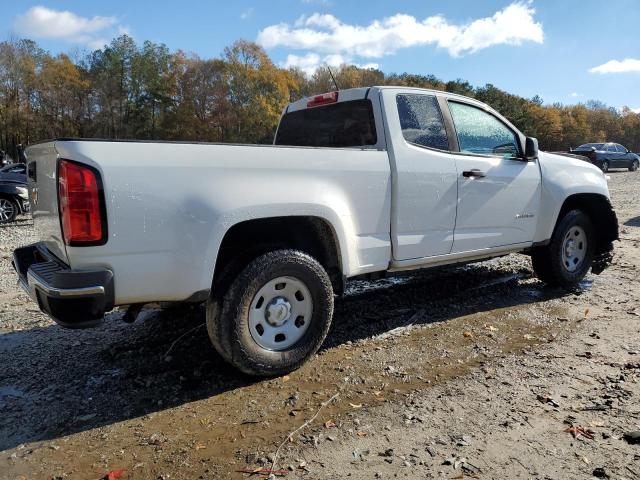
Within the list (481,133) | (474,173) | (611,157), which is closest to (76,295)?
(474,173)

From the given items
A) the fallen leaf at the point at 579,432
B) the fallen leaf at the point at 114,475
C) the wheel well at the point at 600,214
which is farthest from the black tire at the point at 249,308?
the wheel well at the point at 600,214

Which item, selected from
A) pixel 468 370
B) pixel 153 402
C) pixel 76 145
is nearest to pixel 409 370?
pixel 468 370

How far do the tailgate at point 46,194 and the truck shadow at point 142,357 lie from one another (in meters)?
0.96

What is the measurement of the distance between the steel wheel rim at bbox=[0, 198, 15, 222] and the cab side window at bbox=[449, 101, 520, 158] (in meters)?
11.0

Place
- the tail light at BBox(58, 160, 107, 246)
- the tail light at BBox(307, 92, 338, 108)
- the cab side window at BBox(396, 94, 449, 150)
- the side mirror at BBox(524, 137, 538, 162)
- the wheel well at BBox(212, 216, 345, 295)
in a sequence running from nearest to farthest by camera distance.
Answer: the tail light at BBox(58, 160, 107, 246) → the wheel well at BBox(212, 216, 345, 295) → the cab side window at BBox(396, 94, 449, 150) → the tail light at BBox(307, 92, 338, 108) → the side mirror at BBox(524, 137, 538, 162)

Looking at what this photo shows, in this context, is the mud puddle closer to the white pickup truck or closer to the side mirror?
the white pickup truck

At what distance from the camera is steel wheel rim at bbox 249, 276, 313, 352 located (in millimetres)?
3414

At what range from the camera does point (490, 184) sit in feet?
15.3

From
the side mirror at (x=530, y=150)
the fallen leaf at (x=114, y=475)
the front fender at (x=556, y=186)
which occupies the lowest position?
the fallen leaf at (x=114, y=475)

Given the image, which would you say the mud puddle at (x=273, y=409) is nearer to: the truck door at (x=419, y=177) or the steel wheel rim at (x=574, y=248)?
the truck door at (x=419, y=177)

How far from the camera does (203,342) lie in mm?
4195

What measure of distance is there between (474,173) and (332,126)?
133 centimetres

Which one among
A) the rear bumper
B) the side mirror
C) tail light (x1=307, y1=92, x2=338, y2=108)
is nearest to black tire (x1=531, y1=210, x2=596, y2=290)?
the side mirror

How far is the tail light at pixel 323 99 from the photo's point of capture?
4632 millimetres
